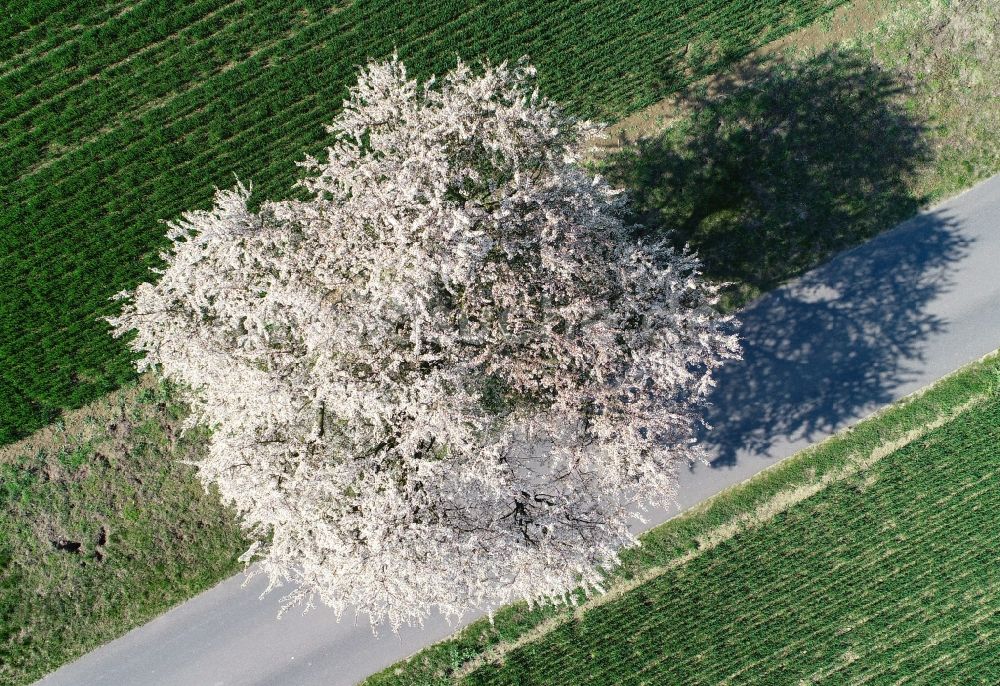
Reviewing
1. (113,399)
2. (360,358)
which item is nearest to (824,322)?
(360,358)

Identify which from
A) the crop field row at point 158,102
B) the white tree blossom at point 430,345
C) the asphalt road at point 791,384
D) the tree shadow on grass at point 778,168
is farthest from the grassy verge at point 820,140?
the white tree blossom at point 430,345

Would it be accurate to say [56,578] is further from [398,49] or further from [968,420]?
[968,420]

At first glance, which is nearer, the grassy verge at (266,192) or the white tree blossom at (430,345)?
the white tree blossom at (430,345)

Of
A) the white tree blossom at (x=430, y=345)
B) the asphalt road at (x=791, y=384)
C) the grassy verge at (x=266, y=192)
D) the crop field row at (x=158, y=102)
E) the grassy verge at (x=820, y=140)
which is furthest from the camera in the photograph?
the grassy verge at (x=820, y=140)

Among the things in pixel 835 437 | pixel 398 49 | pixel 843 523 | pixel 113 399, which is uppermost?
pixel 398 49

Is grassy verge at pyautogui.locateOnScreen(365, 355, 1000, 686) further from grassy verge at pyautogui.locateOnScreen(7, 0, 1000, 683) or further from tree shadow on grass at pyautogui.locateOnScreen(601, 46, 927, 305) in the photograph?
tree shadow on grass at pyautogui.locateOnScreen(601, 46, 927, 305)

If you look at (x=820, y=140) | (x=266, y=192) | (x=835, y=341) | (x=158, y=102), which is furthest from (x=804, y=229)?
(x=158, y=102)

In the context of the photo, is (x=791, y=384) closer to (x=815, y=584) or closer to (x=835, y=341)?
(x=835, y=341)

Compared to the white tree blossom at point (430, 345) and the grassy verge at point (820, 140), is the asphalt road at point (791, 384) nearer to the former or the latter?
the grassy verge at point (820, 140)
